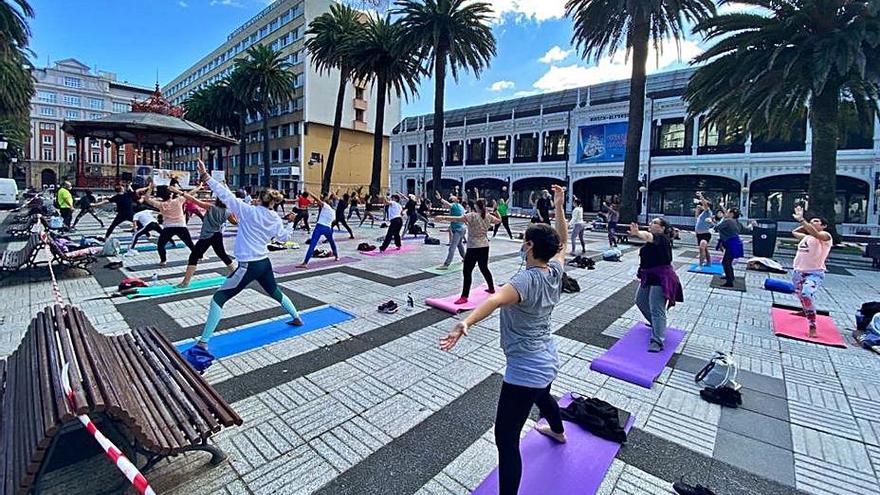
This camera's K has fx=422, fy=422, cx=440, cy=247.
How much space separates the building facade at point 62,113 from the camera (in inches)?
3174

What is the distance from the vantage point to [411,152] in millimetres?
52812

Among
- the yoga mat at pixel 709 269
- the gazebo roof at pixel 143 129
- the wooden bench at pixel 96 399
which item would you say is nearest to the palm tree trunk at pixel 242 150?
the gazebo roof at pixel 143 129

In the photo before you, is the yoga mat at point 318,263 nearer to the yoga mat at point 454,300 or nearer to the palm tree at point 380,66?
the yoga mat at point 454,300

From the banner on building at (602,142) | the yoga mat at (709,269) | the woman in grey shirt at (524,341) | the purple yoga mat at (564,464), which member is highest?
the banner on building at (602,142)

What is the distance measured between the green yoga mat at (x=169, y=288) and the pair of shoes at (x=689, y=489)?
839cm

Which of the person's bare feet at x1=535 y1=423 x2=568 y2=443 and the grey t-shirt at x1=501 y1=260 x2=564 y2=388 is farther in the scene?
the person's bare feet at x1=535 y1=423 x2=568 y2=443

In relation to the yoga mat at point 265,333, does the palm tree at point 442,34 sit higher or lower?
higher

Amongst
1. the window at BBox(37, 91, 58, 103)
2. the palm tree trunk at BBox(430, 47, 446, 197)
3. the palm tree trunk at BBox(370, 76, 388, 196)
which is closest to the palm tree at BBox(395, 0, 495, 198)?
the palm tree trunk at BBox(430, 47, 446, 197)

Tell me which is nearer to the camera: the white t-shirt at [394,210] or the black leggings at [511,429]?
the black leggings at [511,429]

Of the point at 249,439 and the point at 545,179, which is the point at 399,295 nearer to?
the point at 249,439

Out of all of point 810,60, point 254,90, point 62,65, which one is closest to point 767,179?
point 810,60

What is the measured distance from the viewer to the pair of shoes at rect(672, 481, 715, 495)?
286 centimetres

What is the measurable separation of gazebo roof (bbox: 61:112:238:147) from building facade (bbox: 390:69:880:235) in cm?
Result: 2533

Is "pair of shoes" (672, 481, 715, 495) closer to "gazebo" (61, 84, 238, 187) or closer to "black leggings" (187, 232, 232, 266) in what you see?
"black leggings" (187, 232, 232, 266)
